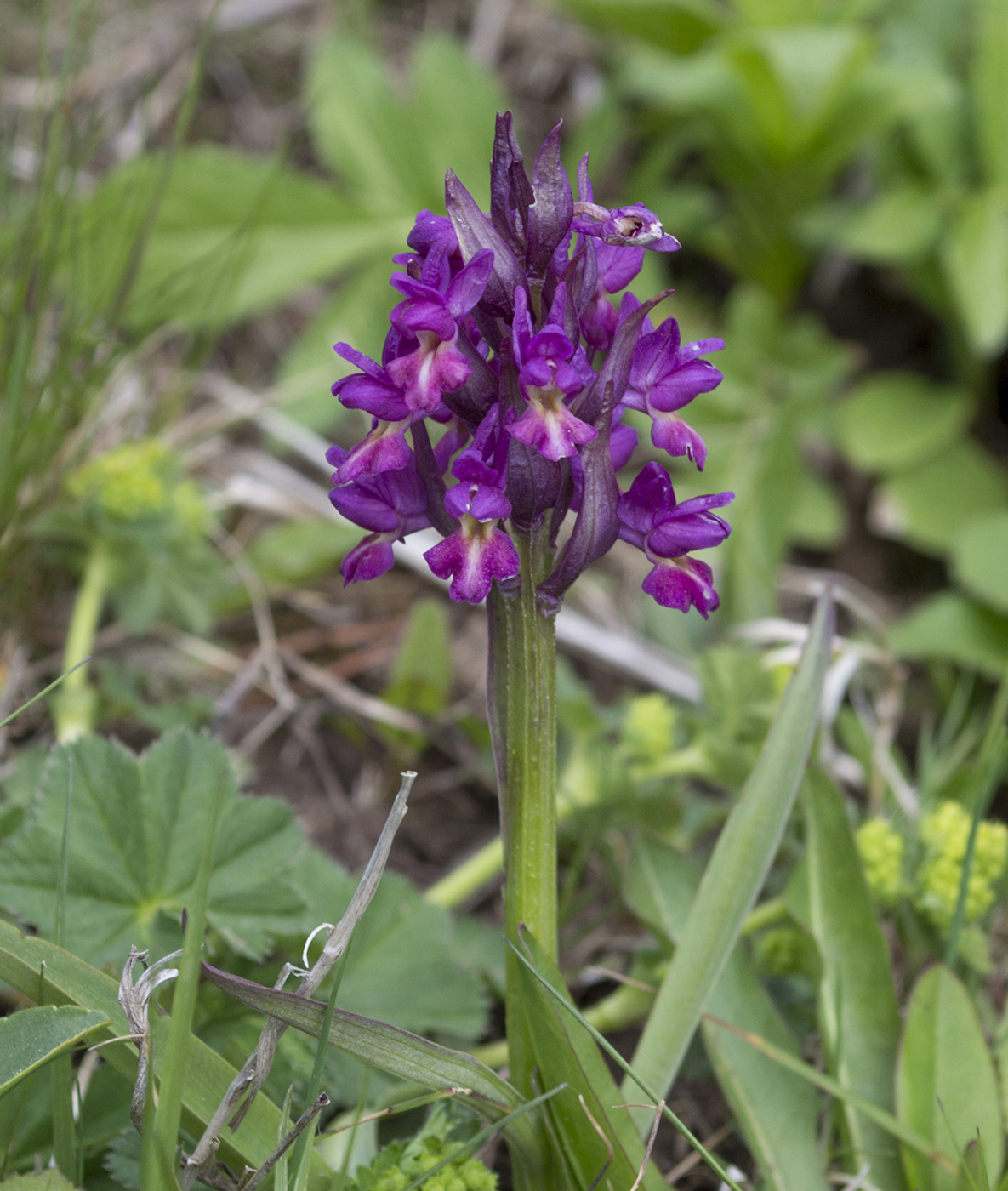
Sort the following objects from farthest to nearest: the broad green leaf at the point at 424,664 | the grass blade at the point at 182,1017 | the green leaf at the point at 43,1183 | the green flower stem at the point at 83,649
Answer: the broad green leaf at the point at 424,664 → the green flower stem at the point at 83,649 → the green leaf at the point at 43,1183 → the grass blade at the point at 182,1017

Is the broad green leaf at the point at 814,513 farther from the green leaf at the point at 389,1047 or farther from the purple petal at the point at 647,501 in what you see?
the green leaf at the point at 389,1047

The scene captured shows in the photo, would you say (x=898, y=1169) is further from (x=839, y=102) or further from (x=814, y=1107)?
(x=839, y=102)

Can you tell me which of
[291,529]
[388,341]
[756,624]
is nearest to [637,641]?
[756,624]

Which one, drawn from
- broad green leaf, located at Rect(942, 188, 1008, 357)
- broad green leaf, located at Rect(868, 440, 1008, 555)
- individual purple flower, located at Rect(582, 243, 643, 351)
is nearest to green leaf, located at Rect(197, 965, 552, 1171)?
individual purple flower, located at Rect(582, 243, 643, 351)

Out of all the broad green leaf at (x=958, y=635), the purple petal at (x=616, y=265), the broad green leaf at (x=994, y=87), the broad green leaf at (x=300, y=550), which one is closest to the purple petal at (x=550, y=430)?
the purple petal at (x=616, y=265)

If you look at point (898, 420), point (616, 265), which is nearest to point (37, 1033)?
point (616, 265)

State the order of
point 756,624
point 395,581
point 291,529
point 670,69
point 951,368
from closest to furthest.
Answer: point 756,624
point 291,529
point 395,581
point 670,69
point 951,368

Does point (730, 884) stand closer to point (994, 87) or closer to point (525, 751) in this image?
point (525, 751)

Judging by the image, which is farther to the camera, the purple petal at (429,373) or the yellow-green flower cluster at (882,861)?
the yellow-green flower cluster at (882,861)
